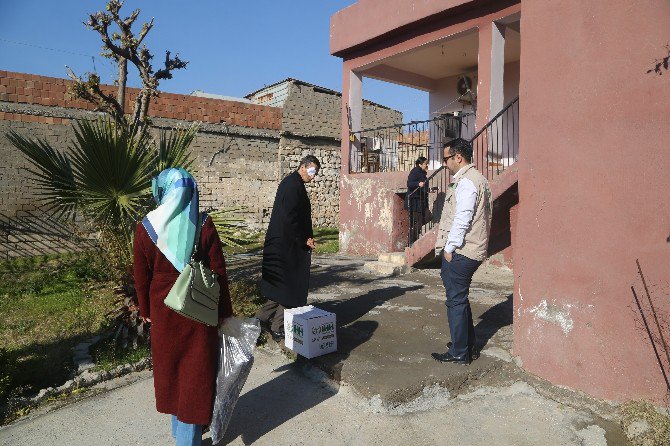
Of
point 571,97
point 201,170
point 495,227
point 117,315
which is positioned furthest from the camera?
point 201,170

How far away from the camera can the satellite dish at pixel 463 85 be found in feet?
36.6

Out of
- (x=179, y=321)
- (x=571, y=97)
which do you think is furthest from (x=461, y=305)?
(x=179, y=321)

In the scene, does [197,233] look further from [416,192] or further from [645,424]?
[416,192]

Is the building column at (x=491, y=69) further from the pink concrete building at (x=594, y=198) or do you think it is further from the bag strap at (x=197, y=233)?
the bag strap at (x=197, y=233)

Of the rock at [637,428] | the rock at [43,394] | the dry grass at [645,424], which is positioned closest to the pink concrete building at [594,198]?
the dry grass at [645,424]

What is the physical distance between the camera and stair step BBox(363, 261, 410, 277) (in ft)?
25.6

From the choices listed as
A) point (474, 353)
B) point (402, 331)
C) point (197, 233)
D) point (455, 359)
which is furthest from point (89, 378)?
point (474, 353)

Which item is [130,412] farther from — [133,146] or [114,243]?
[133,146]

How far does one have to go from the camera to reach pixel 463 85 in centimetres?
1148

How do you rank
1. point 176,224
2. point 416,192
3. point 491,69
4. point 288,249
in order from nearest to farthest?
A: point 176,224
point 288,249
point 491,69
point 416,192

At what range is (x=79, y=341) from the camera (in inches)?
187

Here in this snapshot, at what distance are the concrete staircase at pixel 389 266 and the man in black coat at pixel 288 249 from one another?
3.57 m

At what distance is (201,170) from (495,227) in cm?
931

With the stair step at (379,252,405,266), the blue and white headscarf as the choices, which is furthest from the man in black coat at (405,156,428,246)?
the blue and white headscarf
